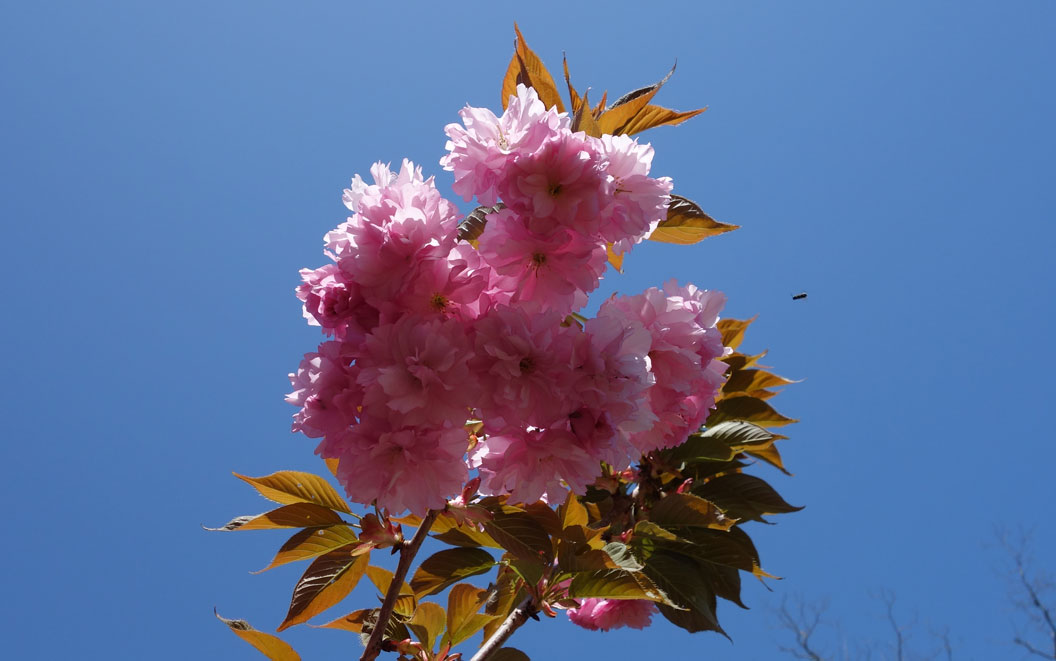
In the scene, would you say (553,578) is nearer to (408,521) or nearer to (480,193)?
(408,521)

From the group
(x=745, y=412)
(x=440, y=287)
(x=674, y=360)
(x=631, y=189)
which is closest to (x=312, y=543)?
(x=440, y=287)

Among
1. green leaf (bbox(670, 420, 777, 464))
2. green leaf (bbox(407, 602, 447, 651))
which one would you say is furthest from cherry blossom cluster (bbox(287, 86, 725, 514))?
green leaf (bbox(670, 420, 777, 464))

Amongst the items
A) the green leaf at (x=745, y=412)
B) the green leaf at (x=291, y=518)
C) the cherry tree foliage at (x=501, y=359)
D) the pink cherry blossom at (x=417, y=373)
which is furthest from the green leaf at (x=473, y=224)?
the green leaf at (x=745, y=412)

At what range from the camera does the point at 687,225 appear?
1.23 metres

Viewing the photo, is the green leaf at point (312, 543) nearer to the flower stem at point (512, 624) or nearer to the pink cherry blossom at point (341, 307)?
the flower stem at point (512, 624)

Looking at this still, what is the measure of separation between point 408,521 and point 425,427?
0.42 metres

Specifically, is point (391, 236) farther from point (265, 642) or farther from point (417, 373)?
point (265, 642)

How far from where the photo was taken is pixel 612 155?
98 cm

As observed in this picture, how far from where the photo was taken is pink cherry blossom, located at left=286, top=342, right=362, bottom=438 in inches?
35.7

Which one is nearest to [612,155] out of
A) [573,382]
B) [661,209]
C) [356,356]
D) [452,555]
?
[661,209]

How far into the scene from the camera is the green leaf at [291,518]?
3.74 ft

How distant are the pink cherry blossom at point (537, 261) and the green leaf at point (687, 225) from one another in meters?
0.30

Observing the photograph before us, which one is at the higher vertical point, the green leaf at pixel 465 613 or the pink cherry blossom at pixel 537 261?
the pink cherry blossom at pixel 537 261

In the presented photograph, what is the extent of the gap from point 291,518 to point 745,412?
908 millimetres
